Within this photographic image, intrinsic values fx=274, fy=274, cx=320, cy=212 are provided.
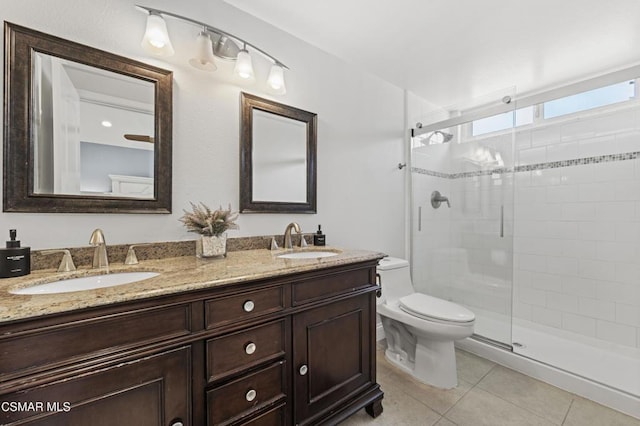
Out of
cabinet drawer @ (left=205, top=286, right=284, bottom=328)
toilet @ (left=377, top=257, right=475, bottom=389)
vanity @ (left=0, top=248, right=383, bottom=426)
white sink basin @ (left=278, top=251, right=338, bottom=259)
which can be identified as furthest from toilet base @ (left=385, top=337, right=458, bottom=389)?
cabinet drawer @ (left=205, top=286, right=284, bottom=328)

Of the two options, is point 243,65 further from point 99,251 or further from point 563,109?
point 563,109

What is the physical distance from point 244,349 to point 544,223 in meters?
2.81

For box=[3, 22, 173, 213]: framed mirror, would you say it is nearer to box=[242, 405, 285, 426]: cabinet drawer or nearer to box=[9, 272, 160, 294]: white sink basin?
box=[9, 272, 160, 294]: white sink basin

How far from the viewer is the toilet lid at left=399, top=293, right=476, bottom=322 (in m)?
1.71

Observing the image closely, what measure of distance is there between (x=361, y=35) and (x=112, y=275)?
1986 millimetres

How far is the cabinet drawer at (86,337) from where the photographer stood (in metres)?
0.65

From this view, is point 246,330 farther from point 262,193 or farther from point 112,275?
point 262,193

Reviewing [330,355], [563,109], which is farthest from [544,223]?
[330,355]

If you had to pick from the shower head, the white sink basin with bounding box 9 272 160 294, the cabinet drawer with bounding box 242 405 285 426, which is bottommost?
the cabinet drawer with bounding box 242 405 285 426

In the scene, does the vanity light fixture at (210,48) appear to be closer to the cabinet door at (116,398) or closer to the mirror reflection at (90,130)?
the mirror reflection at (90,130)

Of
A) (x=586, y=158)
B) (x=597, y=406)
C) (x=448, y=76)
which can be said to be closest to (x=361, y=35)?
(x=448, y=76)

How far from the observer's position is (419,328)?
177 centimetres

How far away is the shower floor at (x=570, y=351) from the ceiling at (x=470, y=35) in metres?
2.09

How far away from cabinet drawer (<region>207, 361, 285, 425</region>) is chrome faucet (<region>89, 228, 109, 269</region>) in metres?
0.69
